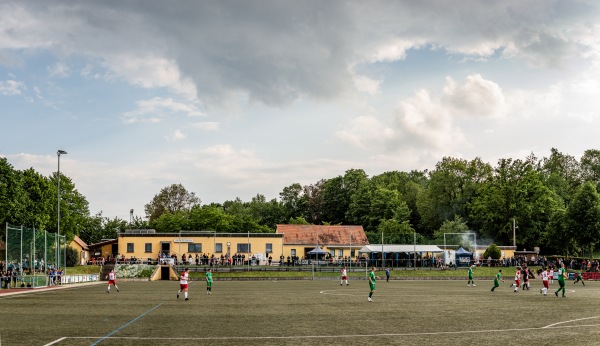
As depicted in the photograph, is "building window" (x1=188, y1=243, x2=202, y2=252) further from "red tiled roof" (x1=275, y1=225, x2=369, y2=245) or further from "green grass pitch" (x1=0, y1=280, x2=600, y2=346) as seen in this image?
A: "green grass pitch" (x1=0, y1=280, x2=600, y2=346)

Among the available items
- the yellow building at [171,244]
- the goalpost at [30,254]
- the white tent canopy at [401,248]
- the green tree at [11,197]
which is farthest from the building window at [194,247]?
the goalpost at [30,254]

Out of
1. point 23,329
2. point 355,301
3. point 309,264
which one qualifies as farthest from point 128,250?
point 23,329

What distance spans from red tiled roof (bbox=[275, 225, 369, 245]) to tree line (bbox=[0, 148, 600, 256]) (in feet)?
20.0

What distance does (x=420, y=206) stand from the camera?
129m

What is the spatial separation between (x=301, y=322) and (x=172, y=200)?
122m

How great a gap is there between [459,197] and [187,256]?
58.4 m

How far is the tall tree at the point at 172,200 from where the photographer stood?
465 feet

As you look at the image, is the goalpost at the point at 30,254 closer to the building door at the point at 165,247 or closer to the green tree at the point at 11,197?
the green tree at the point at 11,197

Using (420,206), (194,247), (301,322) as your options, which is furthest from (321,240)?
(301,322)

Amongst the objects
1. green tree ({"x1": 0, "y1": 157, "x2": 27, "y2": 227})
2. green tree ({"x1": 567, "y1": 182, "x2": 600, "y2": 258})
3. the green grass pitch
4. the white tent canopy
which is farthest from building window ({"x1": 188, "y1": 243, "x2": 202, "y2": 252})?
green tree ({"x1": 567, "y1": 182, "x2": 600, "y2": 258})

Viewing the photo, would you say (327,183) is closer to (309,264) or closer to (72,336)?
(309,264)

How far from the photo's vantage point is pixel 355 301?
36406 millimetres

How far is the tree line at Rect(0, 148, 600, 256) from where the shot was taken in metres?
82.0

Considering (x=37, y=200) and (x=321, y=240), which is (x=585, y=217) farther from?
(x=37, y=200)
